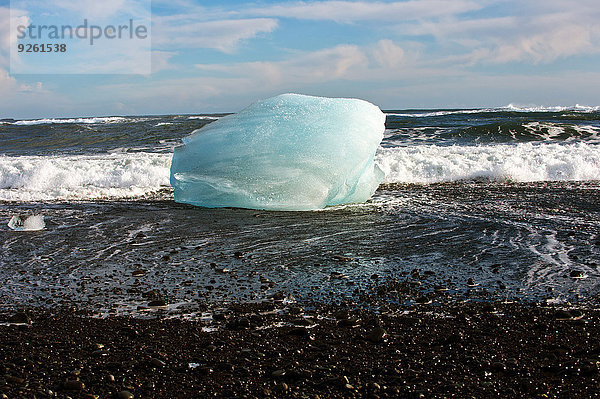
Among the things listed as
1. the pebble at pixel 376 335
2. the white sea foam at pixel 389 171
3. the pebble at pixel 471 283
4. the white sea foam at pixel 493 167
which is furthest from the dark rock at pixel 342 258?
the white sea foam at pixel 493 167

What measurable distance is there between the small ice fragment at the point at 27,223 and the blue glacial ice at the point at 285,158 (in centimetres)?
199

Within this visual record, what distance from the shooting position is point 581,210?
767 cm

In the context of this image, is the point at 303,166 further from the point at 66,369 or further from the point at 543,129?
the point at 543,129

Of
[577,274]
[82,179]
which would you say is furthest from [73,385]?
[82,179]

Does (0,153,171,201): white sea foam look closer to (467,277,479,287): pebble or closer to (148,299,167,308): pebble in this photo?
(148,299,167,308): pebble

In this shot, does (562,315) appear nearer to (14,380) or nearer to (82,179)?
(14,380)

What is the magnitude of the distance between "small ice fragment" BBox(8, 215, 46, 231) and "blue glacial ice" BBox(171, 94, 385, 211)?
78.5 inches

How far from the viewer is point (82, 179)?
11.3m

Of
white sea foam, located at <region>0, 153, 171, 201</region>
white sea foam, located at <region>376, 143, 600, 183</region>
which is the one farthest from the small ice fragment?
white sea foam, located at <region>376, 143, 600, 183</region>

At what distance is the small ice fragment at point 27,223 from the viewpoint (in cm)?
705

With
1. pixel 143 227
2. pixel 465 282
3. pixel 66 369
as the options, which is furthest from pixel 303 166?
pixel 66 369

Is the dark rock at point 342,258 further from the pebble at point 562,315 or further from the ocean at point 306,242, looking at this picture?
the pebble at point 562,315

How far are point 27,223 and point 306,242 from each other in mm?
3753

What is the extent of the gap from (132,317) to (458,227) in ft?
13.8
